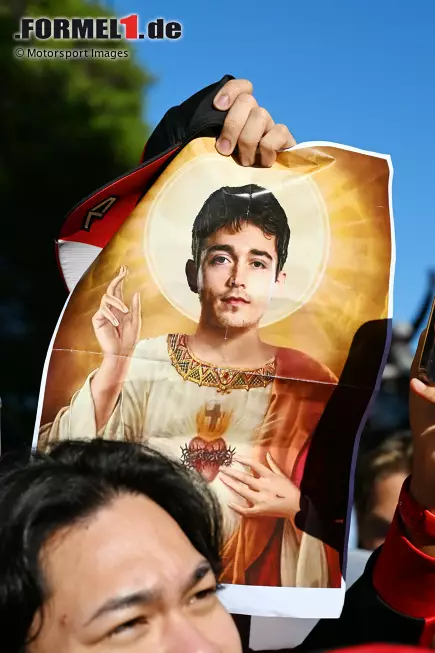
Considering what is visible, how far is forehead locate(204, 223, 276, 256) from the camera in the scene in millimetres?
1622

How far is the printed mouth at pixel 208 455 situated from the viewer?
1545mm

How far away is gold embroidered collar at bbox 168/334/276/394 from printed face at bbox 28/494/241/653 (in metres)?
0.45

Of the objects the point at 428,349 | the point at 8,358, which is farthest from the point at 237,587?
the point at 8,358

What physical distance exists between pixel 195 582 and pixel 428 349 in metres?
0.50

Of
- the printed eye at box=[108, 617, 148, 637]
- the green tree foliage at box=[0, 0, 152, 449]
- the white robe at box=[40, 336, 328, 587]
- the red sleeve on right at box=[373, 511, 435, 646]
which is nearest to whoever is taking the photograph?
the printed eye at box=[108, 617, 148, 637]

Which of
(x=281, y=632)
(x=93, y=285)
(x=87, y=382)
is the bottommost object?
(x=281, y=632)

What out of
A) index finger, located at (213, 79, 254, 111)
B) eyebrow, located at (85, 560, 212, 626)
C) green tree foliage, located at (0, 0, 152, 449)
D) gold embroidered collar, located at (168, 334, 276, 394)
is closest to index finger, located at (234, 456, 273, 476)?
gold embroidered collar, located at (168, 334, 276, 394)

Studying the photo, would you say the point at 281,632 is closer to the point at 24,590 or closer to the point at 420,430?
the point at 420,430

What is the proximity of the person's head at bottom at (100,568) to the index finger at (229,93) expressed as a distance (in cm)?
72

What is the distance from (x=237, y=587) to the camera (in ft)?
4.91

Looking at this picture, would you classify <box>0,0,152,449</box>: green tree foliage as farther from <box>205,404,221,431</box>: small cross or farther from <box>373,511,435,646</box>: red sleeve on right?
<box>373,511,435,646</box>: red sleeve on right

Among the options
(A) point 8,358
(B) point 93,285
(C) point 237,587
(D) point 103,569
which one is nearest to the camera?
(D) point 103,569

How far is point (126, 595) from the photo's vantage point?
106cm

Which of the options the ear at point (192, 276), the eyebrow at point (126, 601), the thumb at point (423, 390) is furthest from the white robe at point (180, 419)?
the eyebrow at point (126, 601)
